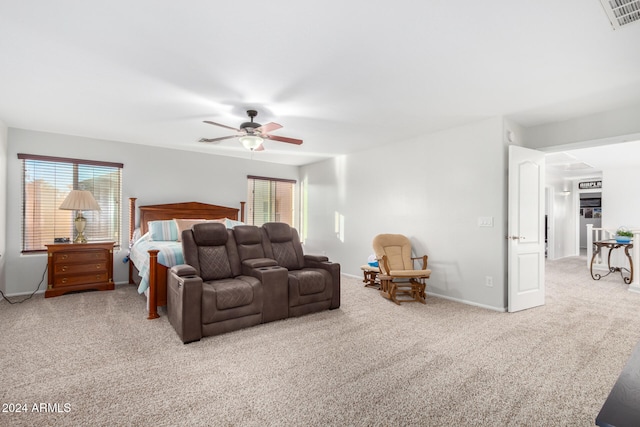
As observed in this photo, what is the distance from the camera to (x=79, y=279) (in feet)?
15.4

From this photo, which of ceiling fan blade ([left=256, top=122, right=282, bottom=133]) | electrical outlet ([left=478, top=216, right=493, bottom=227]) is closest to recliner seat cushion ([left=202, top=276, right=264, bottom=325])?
ceiling fan blade ([left=256, top=122, right=282, bottom=133])

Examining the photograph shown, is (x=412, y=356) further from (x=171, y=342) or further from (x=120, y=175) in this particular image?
(x=120, y=175)

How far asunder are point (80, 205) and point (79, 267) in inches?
37.1

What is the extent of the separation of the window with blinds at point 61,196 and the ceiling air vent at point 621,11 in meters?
6.28

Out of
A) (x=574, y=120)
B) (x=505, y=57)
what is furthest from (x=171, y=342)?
(x=574, y=120)

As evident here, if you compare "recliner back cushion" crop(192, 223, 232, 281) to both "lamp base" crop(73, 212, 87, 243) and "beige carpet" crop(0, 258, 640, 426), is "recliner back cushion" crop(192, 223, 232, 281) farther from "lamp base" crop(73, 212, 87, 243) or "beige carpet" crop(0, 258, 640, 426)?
"lamp base" crop(73, 212, 87, 243)

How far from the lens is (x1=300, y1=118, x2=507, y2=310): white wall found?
13.3 feet

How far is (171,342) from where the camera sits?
9.71 ft

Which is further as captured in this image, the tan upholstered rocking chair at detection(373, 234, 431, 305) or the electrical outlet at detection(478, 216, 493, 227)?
the tan upholstered rocking chair at detection(373, 234, 431, 305)

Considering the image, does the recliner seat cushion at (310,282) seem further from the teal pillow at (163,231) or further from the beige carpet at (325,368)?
the teal pillow at (163,231)

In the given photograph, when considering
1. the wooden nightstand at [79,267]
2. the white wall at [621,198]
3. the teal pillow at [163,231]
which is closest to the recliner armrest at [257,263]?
the teal pillow at [163,231]

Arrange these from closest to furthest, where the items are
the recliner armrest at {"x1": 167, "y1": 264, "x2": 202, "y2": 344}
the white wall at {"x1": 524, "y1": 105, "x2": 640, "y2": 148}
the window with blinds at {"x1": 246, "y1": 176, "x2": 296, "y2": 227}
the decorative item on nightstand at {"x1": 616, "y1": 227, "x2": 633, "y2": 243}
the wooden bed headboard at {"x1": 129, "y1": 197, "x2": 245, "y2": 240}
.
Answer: the recliner armrest at {"x1": 167, "y1": 264, "x2": 202, "y2": 344} → the white wall at {"x1": 524, "y1": 105, "x2": 640, "y2": 148} → the wooden bed headboard at {"x1": 129, "y1": 197, "x2": 245, "y2": 240} → the decorative item on nightstand at {"x1": 616, "y1": 227, "x2": 633, "y2": 243} → the window with blinds at {"x1": 246, "y1": 176, "x2": 296, "y2": 227}

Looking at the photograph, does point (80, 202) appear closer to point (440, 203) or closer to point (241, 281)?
point (241, 281)

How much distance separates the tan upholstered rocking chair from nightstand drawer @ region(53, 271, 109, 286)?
4.30 meters
